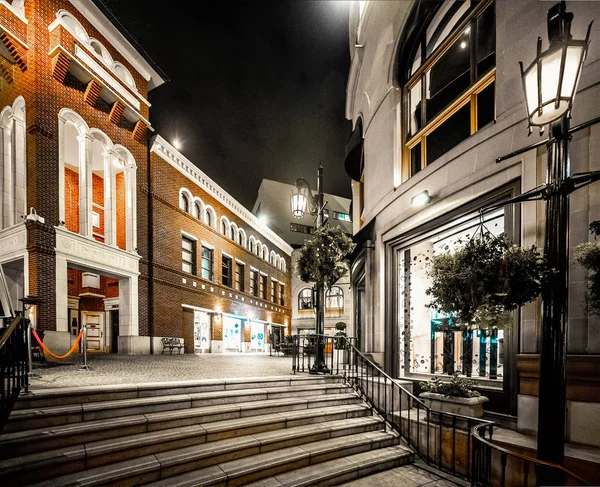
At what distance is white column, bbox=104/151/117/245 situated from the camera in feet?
45.2

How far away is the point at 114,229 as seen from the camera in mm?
13859

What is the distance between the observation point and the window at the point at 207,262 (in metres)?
19.5

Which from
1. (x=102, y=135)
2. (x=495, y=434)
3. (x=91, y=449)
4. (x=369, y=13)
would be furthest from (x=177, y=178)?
(x=495, y=434)

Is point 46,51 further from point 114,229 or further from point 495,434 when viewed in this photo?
point 495,434

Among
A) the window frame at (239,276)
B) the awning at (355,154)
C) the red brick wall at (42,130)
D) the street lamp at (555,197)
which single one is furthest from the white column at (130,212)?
the street lamp at (555,197)

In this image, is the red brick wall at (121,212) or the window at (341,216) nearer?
the red brick wall at (121,212)

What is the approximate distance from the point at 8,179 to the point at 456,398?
14.2 metres

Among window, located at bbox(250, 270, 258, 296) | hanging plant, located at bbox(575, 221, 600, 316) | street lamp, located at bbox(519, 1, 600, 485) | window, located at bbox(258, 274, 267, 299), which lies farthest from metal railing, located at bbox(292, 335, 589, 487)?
window, located at bbox(258, 274, 267, 299)

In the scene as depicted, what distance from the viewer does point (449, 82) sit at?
25.3 feet

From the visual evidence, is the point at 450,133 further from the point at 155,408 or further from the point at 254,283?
the point at 254,283

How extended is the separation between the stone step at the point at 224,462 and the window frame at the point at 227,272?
16702 millimetres

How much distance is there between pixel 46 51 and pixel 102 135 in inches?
121

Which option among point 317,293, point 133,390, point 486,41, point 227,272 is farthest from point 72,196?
point 486,41

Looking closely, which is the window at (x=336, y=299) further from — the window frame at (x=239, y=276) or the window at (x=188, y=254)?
the window at (x=188, y=254)
